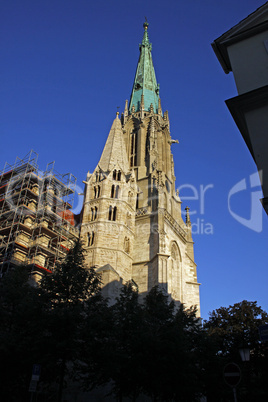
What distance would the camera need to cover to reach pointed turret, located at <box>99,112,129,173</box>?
36144 millimetres

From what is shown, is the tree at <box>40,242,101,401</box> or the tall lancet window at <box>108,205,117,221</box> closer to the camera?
the tree at <box>40,242,101,401</box>

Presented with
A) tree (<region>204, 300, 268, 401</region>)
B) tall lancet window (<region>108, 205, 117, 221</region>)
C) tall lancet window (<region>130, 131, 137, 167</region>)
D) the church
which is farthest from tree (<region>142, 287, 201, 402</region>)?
tall lancet window (<region>130, 131, 137, 167</region>)

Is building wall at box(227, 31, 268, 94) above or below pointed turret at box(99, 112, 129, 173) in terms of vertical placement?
below

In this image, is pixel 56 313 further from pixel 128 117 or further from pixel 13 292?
pixel 128 117

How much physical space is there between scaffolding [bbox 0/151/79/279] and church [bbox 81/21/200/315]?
2.14m

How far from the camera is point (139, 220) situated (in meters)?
34.2

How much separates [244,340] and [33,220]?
17.8 metres

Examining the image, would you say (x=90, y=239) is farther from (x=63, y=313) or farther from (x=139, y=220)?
(x=63, y=313)

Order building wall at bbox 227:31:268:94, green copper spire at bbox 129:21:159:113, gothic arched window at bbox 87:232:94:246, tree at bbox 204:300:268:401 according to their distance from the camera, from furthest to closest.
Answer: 1. green copper spire at bbox 129:21:159:113
2. gothic arched window at bbox 87:232:94:246
3. tree at bbox 204:300:268:401
4. building wall at bbox 227:31:268:94

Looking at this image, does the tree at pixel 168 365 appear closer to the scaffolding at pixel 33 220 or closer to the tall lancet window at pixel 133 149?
the scaffolding at pixel 33 220

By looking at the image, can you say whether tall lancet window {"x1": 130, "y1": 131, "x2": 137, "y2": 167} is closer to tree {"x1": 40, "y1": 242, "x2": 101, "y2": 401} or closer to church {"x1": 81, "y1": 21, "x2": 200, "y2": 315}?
church {"x1": 81, "y1": 21, "x2": 200, "y2": 315}

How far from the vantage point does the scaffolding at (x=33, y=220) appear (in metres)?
26.4

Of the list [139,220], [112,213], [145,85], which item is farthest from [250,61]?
[145,85]

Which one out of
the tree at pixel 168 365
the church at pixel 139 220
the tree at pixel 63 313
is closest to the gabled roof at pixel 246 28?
the tree at pixel 63 313
